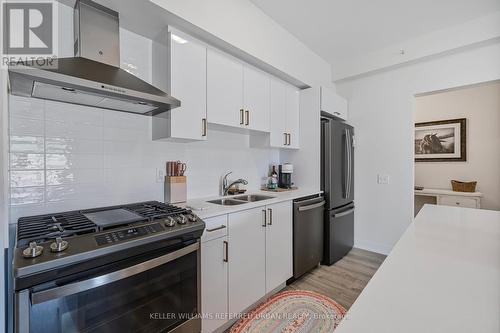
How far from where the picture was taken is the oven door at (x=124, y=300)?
87cm

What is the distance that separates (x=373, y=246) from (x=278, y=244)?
1.87 meters

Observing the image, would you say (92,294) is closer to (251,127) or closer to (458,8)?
(251,127)

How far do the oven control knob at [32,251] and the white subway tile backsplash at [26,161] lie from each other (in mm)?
720

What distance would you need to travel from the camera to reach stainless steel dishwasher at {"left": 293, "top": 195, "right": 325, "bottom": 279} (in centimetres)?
236

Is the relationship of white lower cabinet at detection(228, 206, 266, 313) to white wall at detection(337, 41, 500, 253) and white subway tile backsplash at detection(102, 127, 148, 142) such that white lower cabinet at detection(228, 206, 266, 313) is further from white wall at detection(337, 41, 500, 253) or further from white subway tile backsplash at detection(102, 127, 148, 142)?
white wall at detection(337, 41, 500, 253)

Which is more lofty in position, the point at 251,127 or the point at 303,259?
the point at 251,127

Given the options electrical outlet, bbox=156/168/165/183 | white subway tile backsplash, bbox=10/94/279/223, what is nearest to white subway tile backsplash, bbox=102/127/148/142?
white subway tile backsplash, bbox=10/94/279/223

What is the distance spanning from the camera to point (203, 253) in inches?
60.8

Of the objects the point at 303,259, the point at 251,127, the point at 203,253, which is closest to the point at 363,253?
the point at 303,259

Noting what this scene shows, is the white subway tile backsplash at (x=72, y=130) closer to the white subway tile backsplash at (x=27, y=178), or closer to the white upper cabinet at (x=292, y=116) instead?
the white subway tile backsplash at (x=27, y=178)

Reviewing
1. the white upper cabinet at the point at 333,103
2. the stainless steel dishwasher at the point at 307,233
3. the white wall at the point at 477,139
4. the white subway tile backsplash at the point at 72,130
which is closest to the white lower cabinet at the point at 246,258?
the stainless steel dishwasher at the point at 307,233

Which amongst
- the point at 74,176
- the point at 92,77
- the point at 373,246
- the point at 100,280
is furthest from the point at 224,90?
the point at 373,246

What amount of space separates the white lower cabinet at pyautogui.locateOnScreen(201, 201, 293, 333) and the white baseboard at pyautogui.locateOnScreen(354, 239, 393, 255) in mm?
1574

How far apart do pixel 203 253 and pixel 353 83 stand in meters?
3.18
